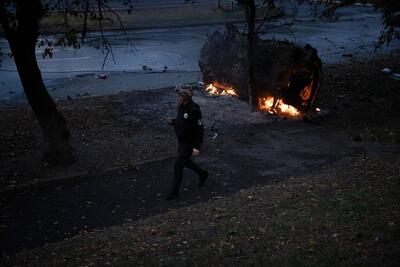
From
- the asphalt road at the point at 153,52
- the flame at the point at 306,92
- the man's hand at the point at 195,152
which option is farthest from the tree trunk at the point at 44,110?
the flame at the point at 306,92

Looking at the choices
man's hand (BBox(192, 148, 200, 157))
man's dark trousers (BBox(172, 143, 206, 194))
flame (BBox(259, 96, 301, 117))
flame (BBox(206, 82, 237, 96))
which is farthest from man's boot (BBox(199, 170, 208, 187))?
flame (BBox(206, 82, 237, 96))

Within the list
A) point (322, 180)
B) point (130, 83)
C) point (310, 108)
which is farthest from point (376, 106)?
point (130, 83)

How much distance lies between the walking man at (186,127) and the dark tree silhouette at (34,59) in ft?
6.71

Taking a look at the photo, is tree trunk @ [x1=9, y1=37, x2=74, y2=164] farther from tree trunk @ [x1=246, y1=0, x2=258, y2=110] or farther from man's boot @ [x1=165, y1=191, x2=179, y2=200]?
tree trunk @ [x1=246, y1=0, x2=258, y2=110]

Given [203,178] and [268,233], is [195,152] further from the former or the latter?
[268,233]

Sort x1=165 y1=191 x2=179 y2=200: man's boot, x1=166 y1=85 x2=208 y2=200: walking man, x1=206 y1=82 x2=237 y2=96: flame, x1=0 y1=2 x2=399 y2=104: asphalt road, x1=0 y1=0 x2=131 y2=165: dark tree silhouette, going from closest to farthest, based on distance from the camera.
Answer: x1=166 y1=85 x2=208 y2=200: walking man → x1=165 y1=191 x2=179 y2=200: man's boot → x1=0 y1=0 x2=131 y2=165: dark tree silhouette → x1=206 y1=82 x2=237 y2=96: flame → x1=0 y1=2 x2=399 y2=104: asphalt road

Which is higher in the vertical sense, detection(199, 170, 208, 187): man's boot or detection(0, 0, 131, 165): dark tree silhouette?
Answer: detection(0, 0, 131, 165): dark tree silhouette

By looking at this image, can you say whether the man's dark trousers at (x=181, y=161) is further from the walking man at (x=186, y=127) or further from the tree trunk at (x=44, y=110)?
the tree trunk at (x=44, y=110)

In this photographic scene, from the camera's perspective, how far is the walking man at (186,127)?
7793 mm

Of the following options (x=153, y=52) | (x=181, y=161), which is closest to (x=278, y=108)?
(x=181, y=161)

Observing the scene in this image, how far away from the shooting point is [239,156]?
33.3ft

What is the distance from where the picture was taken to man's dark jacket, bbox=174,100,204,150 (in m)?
7.80

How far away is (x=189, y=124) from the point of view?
7.84 m

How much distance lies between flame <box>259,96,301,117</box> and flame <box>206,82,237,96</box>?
123cm
